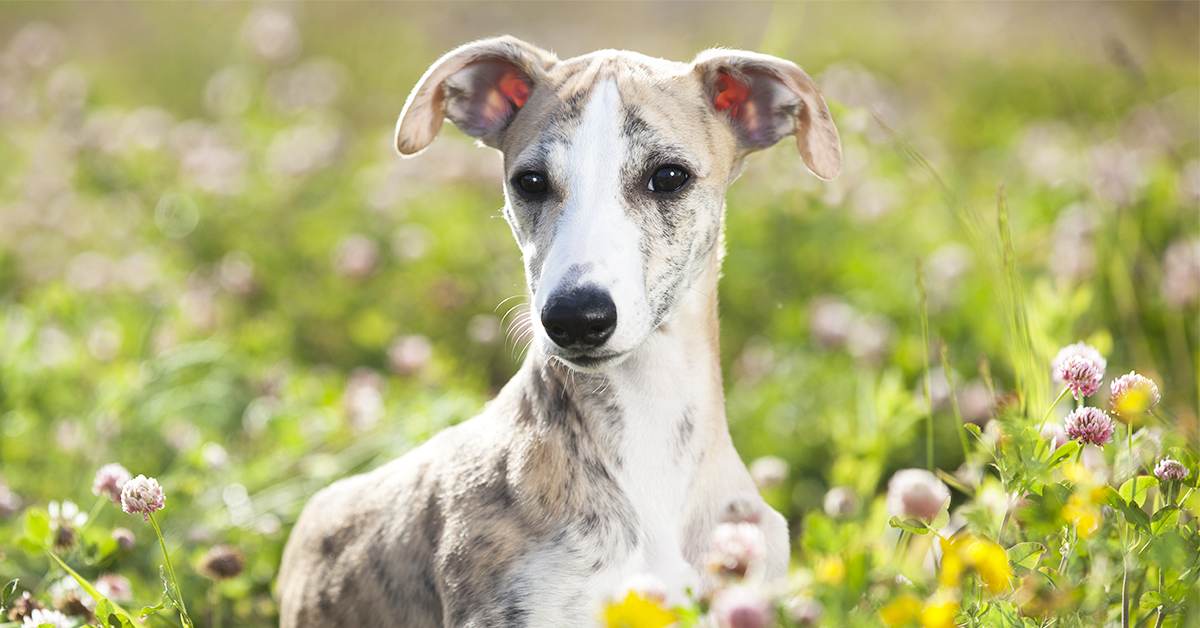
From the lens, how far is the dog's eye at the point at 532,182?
242cm

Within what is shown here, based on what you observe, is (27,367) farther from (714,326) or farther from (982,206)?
(982,206)

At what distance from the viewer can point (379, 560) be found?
2520 millimetres

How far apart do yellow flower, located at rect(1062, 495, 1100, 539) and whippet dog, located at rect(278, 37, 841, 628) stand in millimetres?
849

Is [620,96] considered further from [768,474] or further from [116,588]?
[116,588]

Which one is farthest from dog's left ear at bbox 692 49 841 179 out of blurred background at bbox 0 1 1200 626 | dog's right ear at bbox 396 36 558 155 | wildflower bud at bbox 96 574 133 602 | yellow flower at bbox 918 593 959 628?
wildflower bud at bbox 96 574 133 602

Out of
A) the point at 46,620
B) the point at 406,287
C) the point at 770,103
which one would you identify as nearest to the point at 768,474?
the point at 770,103

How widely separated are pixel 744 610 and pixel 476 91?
2.12 meters

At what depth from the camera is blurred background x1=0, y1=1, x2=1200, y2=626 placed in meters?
3.54

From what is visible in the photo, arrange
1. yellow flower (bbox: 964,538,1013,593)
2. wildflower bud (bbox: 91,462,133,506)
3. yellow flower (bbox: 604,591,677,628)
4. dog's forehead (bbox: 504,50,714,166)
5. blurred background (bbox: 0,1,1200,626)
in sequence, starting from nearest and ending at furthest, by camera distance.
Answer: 1. yellow flower (bbox: 604,591,677,628)
2. yellow flower (bbox: 964,538,1013,593)
3. wildflower bud (bbox: 91,462,133,506)
4. dog's forehead (bbox: 504,50,714,166)
5. blurred background (bbox: 0,1,1200,626)

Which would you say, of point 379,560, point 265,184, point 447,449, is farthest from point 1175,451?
point 265,184

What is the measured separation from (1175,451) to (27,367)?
4.56m

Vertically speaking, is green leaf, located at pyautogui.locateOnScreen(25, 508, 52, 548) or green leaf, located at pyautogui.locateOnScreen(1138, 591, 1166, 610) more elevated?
green leaf, located at pyautogui.locateOnScreen(1138, 591, 1166, 610)

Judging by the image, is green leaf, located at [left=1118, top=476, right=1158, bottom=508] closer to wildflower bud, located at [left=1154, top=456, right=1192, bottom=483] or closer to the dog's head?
wildflower bud, located at [left=1154, top=456, right=1192, bottom=483]

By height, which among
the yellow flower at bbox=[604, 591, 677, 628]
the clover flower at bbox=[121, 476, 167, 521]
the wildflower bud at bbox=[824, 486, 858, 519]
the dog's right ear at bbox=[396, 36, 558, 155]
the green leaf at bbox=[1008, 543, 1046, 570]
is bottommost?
Answer: the wildflower bud at bbox=[824, 486, 858, 519]
